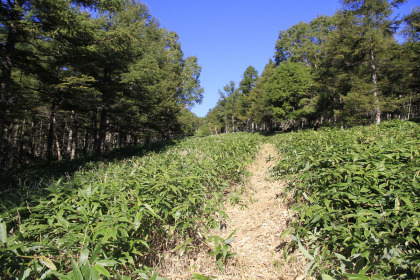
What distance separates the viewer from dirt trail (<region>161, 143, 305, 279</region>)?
2627 millimetres

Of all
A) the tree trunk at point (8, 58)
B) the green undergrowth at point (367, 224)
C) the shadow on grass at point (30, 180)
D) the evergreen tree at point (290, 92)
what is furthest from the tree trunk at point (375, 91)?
the tree trunk at point (8, 58)

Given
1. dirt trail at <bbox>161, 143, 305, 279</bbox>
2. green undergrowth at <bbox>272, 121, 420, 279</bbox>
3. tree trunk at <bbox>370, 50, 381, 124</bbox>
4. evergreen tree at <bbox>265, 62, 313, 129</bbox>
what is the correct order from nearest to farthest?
green undergrowth at <bbox>272, 121, 420, 279</bbox> < dirt trail at <bbox>161, 143, 305, 279</bbox> < tree trunk at <bbox>370, 50, 381, 124</bbox> < evergreen tree at <bbox>265, 62, 313, 129</bbox>

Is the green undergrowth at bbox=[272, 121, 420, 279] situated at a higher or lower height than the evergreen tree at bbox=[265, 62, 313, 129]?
lower

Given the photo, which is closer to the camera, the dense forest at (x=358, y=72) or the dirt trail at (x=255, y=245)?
the dirt trail at (x=255, y=245)

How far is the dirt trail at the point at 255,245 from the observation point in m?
2.63

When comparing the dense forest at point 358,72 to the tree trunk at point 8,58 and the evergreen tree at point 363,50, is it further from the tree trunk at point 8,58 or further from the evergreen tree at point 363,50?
the tree trunk at point 8,58

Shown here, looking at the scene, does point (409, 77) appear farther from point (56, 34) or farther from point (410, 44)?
point (56, 34)

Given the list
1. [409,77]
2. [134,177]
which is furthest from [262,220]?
[409,77]

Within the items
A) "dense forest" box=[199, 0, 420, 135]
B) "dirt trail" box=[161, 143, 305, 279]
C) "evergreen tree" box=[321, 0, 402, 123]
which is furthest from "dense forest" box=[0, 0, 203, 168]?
"evergreen tree" box=[321, 0, 402, 123]

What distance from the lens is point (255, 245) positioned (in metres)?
3.27

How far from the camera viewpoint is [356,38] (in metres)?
15.7

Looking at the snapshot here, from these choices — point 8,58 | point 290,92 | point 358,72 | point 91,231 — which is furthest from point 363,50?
point 8,58

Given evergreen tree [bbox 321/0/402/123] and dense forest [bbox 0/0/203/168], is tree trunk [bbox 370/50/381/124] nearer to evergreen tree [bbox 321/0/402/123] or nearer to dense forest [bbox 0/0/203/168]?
evergreen tree [bbox 321/0/402/123]

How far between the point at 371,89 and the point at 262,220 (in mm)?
17571
